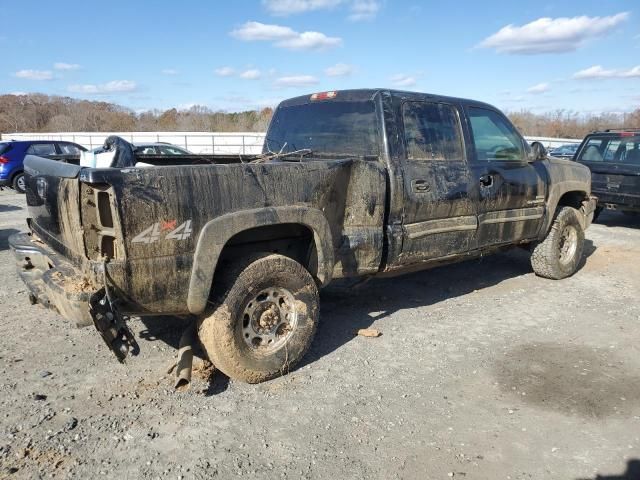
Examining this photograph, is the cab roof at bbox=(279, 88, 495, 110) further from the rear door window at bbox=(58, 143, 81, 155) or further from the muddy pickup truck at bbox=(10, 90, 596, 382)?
the rear door window at bbox=(58, 143, 81, 155)

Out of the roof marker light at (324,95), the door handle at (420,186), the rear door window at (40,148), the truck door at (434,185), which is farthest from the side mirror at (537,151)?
the rear door window at (40,148)

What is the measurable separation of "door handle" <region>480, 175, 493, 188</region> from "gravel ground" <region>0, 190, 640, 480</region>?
1.26m

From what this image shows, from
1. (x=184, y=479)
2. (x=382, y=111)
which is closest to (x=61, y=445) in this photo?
(x=184, y=479)

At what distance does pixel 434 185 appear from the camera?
4398mm

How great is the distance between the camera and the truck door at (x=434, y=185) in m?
4.29

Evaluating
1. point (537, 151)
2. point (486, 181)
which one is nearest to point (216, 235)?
point (486, 181)

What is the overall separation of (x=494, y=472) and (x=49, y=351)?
127 inches

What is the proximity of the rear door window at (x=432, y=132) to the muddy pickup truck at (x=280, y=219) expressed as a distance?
0.01 metres

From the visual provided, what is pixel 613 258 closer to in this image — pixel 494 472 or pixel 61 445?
pixel 494 472

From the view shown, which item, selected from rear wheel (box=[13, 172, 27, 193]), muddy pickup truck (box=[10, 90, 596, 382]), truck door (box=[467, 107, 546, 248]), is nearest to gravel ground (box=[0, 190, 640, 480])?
muddy pickup truck (box=[10, 90, 596, 382])

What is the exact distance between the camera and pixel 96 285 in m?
2.89

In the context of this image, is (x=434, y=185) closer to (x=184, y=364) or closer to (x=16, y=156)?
(x=184, y=364)

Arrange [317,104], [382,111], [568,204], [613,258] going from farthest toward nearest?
[613,258] < [568,204] < [317,104] < [382,111]

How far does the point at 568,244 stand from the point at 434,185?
301cm
